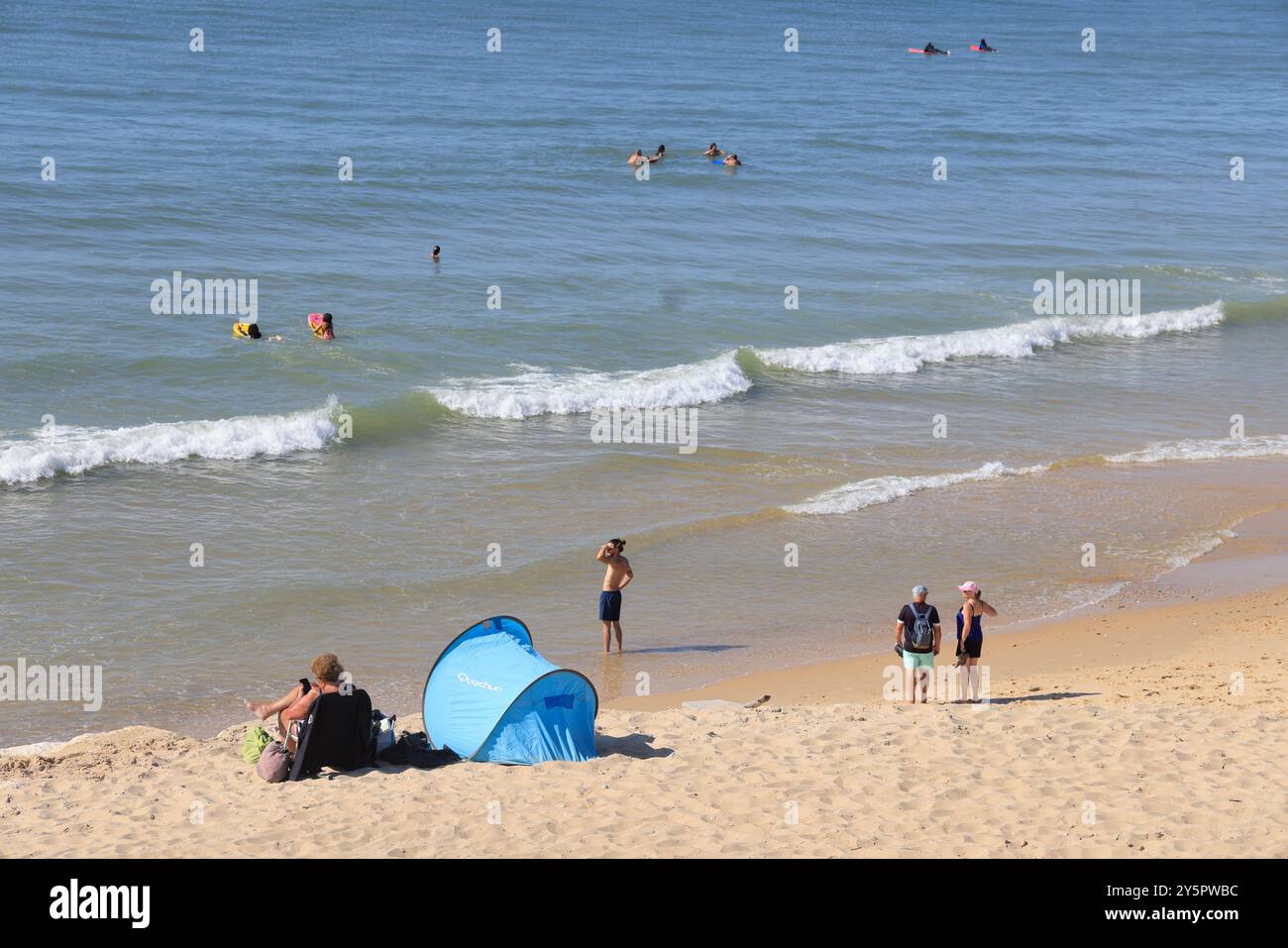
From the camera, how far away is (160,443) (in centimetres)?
1991

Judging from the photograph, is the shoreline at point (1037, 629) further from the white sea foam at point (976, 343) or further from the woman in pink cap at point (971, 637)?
the white sea foam at point (976, 343)

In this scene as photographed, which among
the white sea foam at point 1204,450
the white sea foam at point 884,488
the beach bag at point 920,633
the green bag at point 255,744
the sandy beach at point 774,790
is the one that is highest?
the white sea foam at point 1204,450

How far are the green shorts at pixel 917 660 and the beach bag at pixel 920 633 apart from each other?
0.07 meters

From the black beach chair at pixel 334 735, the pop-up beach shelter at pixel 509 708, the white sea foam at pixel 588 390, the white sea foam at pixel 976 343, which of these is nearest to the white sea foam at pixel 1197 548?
the white sea foam at pixel 588 390

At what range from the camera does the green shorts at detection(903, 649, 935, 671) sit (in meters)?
12.5

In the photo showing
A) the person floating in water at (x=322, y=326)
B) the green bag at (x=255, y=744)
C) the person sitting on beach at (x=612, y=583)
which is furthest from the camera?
the person floating in water at (x=322, y=326)

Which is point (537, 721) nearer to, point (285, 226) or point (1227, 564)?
point (1227, 564)

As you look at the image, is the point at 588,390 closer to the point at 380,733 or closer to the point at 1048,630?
the point at 1048,630

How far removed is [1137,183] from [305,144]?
25373mm

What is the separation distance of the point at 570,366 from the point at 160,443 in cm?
770

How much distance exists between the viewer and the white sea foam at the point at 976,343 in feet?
85.9

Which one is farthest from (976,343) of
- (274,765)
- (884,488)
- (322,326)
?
(274,765)

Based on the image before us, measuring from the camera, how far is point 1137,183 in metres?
44.4

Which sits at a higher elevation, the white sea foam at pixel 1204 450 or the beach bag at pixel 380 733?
the white sea foam at pixel 1204 450
